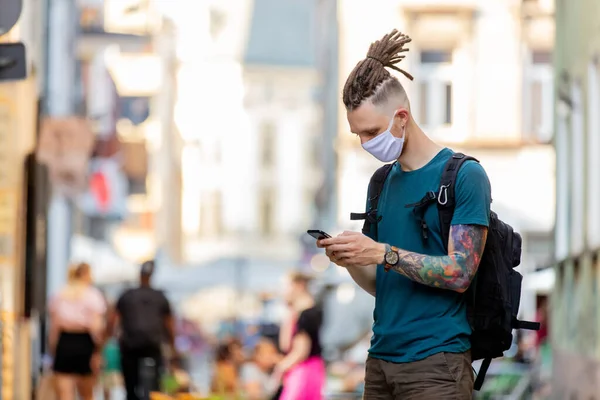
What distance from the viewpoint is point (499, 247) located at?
4.99m

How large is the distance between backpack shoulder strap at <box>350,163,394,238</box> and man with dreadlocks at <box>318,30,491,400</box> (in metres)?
0.07

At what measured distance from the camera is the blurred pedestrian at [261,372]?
16.3 metres

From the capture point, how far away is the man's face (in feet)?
16.1

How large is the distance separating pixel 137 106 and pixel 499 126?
26.1ft

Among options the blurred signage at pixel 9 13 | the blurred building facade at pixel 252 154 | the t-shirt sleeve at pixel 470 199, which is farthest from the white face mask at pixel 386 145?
the blurred building facade at pixel 252 154

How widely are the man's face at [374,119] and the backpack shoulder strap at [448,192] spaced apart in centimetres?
19

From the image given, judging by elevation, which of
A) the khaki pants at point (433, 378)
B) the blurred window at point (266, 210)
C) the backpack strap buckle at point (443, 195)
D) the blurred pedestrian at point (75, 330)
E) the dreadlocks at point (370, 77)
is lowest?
the blurred window at point (266, 210)

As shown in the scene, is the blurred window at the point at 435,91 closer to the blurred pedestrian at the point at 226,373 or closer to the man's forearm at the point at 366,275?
the blurred pedestrian at the point at 226,373

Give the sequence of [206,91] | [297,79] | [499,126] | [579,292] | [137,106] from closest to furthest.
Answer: [579,292] < [499,126] < [137,106] < [206,91] < [297,79]

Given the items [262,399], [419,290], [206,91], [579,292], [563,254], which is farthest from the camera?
[206,91]

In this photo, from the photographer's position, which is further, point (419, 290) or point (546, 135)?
point (546, 135)

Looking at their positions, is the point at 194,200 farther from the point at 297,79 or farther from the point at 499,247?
the point at 499,247

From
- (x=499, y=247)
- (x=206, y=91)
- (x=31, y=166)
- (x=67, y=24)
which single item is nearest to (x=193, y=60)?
(x=206, y=91)

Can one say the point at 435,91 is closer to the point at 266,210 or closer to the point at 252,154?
the point at 266,210
